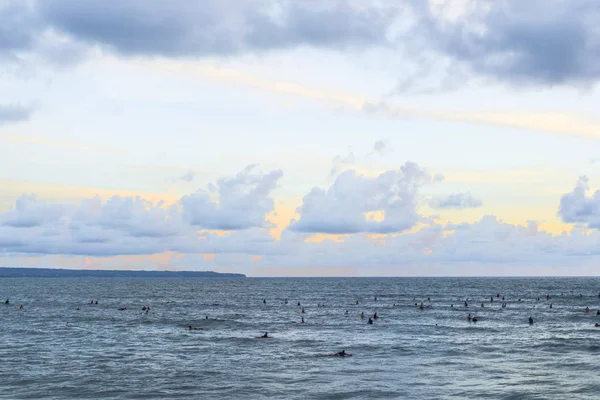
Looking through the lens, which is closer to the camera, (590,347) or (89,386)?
(89,386)

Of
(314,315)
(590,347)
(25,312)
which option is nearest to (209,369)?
(590,347)

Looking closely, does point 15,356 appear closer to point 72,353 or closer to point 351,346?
point 72,353

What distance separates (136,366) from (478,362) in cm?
3360

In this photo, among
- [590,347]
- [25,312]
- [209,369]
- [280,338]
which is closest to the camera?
[209,369]

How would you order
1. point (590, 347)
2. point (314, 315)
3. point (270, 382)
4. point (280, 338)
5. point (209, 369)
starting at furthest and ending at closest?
point (314, 315) → point (280, 338) → point (590, 347) → point (209, 369) → point (270, 382)

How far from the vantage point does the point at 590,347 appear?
70.1 m

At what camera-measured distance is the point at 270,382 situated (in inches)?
2044

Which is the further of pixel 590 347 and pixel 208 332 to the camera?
pixel 208 332

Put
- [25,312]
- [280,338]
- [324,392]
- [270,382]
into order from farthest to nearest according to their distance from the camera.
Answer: [25,312], [280,338], [270,382], [324,392]

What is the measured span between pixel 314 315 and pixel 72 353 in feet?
184

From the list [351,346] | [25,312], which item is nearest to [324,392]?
[351,346]

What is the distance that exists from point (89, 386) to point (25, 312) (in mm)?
82270

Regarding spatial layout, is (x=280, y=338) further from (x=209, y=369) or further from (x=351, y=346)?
(x=209, y=369)

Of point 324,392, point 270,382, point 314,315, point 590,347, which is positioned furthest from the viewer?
point 314,315
